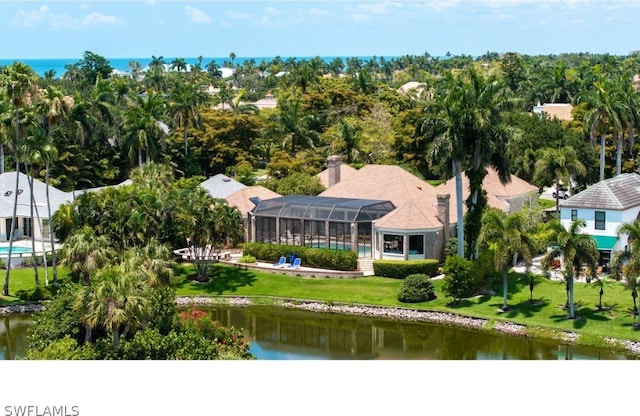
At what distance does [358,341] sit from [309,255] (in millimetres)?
11317

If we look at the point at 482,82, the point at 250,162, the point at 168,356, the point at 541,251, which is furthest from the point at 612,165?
the point at 168,356

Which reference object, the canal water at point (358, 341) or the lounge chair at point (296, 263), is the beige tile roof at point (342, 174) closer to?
the lounge chair at point (296, 263)

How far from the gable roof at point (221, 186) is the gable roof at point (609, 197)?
22727 millimetres

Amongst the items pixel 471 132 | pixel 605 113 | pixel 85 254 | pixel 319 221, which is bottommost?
pixel 85 254

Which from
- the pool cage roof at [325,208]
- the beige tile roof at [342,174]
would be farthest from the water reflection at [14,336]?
the beige tile roof at [342,174]

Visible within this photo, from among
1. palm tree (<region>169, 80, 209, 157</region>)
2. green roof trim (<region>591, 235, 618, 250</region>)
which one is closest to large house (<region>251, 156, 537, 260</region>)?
green roof trim (<region>591, 235, 618, 250</region>)

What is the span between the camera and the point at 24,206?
57.9 meters

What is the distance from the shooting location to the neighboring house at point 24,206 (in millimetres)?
57075

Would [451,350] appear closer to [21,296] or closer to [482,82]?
[482,82]

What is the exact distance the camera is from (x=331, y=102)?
80625mm

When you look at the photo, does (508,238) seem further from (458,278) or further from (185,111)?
(185,111)

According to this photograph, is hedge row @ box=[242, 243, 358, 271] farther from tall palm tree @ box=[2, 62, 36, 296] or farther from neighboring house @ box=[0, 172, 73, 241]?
tall palm tree @ box=[2, 62, 36, 296]

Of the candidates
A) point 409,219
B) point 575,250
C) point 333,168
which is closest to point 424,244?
point 409,219

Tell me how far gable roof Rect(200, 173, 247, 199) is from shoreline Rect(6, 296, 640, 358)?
1512 centimetres
